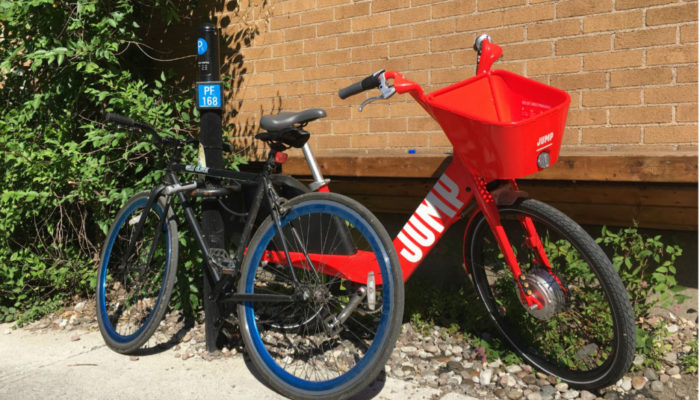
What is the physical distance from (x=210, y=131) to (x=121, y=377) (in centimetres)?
133

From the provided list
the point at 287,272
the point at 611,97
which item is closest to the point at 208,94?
the point at 287,272

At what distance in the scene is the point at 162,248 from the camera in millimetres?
3346

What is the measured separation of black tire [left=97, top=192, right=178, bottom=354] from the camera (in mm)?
3145

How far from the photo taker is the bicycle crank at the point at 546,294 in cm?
257

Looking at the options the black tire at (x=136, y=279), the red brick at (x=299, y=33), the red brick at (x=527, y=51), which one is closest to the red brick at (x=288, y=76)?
the red brick at (x=299, y=33)

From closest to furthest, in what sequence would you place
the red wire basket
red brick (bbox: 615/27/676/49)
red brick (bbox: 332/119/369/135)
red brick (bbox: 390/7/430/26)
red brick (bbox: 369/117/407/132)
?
1. the red wire basket
2. red brick (bbox: 615/27/676/49)
3. red brick (bbox: 390/7/430/26)
4. red brick (bbox: 369/117/407/132)
5. red brick (bbox: 332/119/369/135)

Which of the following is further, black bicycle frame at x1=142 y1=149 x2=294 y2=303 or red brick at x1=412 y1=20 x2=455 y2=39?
red brick at x1=412 y1=20 x2=455 y2=39

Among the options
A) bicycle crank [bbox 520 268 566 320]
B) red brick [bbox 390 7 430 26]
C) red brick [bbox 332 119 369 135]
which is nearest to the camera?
bicycle crank [bbox 520 268 566 320]

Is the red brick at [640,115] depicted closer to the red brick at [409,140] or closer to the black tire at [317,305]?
the red brick at [409,140]

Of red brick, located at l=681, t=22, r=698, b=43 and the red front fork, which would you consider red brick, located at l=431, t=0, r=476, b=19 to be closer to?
red brick, located at l=681, t=22, r=698, b=43

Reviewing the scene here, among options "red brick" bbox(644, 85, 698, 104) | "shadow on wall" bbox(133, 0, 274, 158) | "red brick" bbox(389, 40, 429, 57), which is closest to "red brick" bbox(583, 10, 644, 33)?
Answer: "red brick" bbox(644, 85, 698, 104)

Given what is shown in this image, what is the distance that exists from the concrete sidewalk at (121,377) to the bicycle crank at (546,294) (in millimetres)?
519

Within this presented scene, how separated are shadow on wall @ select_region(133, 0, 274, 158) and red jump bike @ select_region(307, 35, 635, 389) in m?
1.78

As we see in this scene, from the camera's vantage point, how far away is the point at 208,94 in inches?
121
